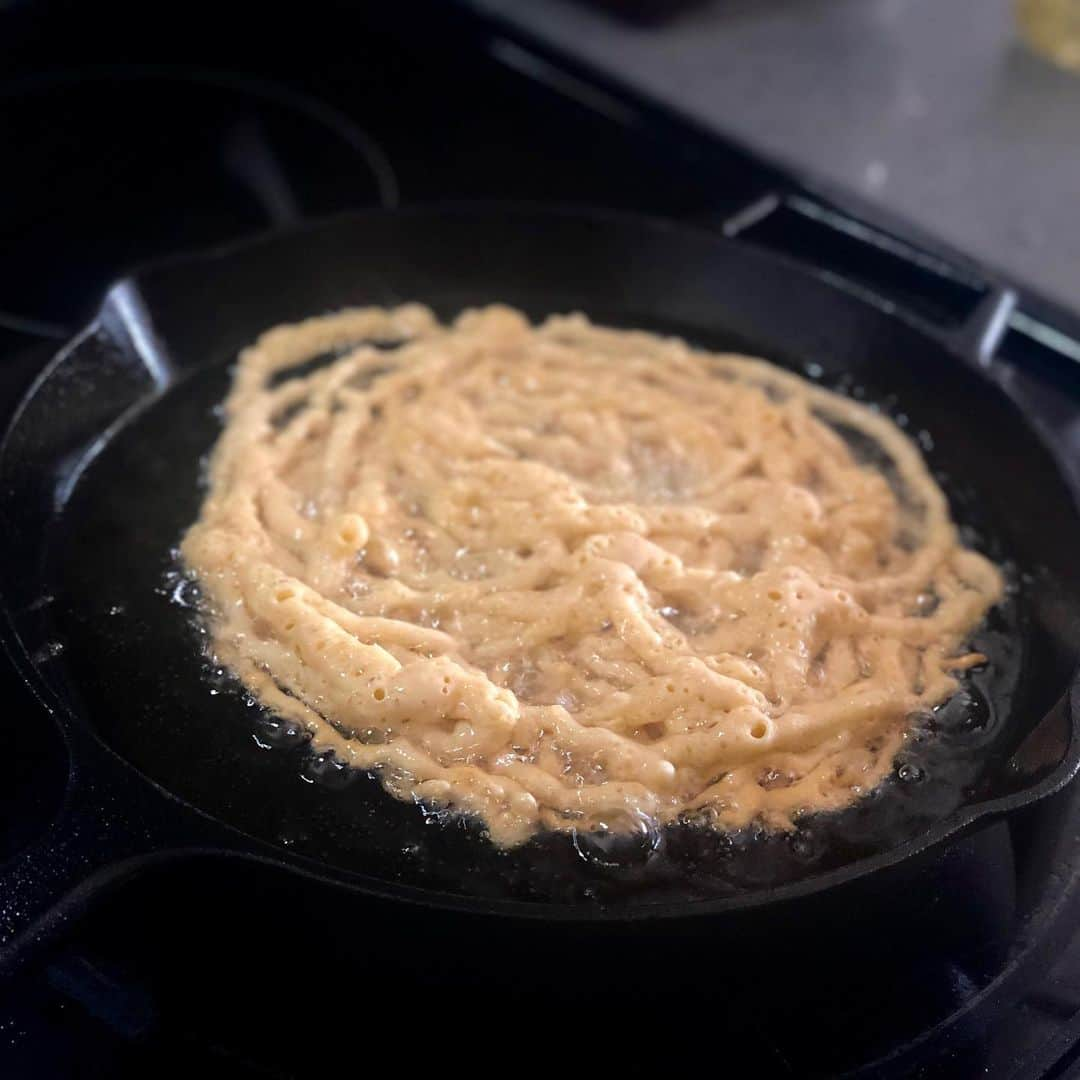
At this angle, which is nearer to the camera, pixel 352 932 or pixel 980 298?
pixel 352 932

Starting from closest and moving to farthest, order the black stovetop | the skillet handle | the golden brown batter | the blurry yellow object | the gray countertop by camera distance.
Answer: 1. the skillet handle
2. the black stovetop
3. the golden brown batter
4. the gray countertop
5. the blurry yellow object

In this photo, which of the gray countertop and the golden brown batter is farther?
the gray countertop

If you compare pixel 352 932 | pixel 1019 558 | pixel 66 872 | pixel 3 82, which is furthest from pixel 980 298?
pixel 3 82

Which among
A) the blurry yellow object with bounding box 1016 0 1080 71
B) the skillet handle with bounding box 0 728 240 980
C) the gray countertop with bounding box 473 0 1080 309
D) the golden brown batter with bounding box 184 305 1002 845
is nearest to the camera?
the skillet handle with bounding box 0 728 240 980

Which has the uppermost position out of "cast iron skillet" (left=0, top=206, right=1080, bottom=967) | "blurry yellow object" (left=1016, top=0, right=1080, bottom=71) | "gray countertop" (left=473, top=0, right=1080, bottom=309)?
"blurry yellow object" (left=1016, top=0, right=1080, bottom=71)

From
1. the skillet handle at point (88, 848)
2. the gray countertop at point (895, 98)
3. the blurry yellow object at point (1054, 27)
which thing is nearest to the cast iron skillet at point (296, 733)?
the skillet handle at point (88, 848)

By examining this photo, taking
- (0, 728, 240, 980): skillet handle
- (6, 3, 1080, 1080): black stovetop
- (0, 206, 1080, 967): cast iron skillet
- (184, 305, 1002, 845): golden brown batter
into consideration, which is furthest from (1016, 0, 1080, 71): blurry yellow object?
(0, 728, 240, 980): skillet handle

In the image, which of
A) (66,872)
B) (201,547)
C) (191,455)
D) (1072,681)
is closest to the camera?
(66,872)

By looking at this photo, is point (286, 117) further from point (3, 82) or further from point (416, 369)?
point (416, 369)

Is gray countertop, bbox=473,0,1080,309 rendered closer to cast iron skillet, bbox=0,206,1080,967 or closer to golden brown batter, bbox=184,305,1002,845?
cast iron skillet, bbox=0,206,1080,967
